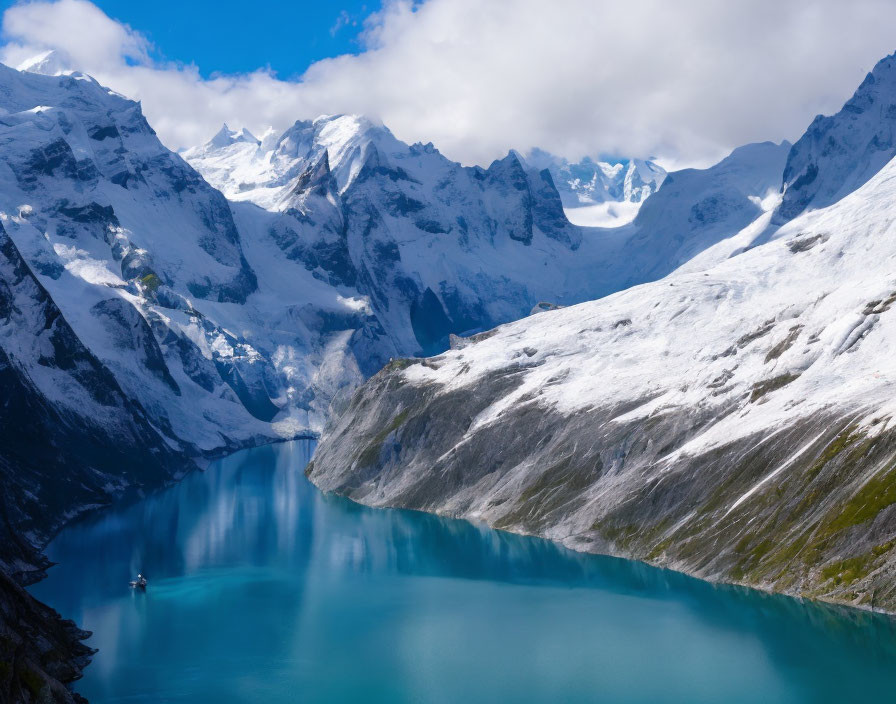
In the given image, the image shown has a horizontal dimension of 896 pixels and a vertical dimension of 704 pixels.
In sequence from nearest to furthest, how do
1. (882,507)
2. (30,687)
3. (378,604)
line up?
(30,687) < (882,507) < (378,604)

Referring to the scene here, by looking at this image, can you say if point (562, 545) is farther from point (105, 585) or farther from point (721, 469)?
point (105, 585)

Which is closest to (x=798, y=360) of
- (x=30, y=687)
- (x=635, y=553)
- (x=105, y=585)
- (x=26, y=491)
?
(x=635, y=553)

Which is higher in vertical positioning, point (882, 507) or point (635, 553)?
point (635, 553)

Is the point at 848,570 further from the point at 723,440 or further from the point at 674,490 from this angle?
the point at 723,440

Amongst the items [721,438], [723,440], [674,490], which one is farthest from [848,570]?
[721,438]

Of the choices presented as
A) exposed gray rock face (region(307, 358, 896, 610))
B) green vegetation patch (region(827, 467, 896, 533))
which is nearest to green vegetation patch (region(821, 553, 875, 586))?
exposed gray rock face (region(307, 358, 896, 610))

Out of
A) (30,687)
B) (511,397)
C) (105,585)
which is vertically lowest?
(30,687)

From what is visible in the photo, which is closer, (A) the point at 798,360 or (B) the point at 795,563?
(B) the point at 795,563

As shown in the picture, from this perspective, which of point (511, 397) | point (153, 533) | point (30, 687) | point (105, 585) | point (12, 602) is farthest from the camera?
point (511, 397)

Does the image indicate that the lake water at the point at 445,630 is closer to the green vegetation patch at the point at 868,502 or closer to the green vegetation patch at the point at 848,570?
the green vegetation patch at the point at 848,570

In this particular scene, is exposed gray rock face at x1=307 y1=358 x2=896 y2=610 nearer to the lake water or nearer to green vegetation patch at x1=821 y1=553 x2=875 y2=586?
green vegetation patch at x1=821 y1=553 x2=875 y2=586
